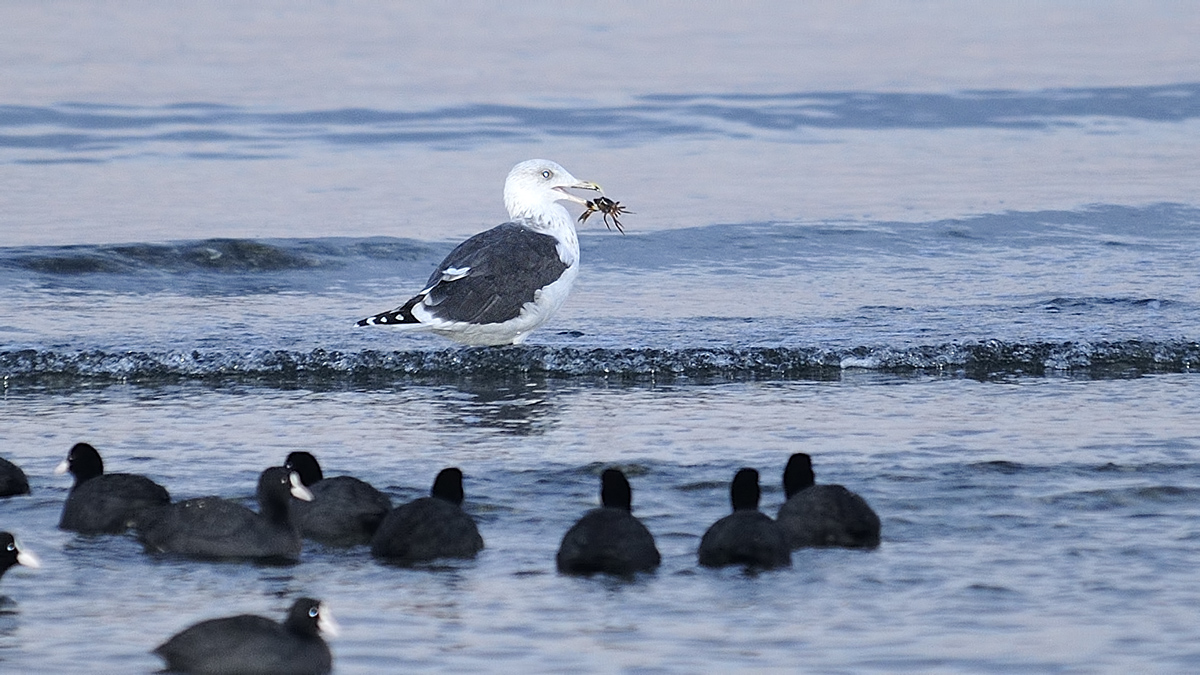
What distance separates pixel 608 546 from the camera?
7.86 meters

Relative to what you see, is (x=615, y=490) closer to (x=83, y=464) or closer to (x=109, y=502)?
(x=109, y=502)

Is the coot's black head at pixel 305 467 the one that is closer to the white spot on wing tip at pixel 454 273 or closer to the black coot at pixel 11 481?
the black coot at pixel 11 481

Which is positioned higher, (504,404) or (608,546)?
(504,404)

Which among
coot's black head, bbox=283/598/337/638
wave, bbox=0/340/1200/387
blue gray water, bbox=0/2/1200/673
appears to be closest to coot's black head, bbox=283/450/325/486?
blue gray water, bbox=0/2/1200/673

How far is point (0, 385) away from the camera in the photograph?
12.7 metres

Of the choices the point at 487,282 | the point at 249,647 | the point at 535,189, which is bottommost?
the point at 249,647

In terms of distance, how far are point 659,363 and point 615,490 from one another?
449 cm

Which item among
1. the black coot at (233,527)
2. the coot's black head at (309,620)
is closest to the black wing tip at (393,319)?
the black coot at (233,527)

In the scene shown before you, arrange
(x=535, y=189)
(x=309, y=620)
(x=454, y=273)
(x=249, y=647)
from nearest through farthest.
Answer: (x=249, y=647) < (x=309, y=620) < (x=454, y=273) < (x=535, y=189)

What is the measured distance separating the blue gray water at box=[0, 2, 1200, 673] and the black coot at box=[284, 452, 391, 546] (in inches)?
4.3

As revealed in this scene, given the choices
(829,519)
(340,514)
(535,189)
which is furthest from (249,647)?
(535,189)

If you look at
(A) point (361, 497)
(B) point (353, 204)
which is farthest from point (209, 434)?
(B) point (353, 204)

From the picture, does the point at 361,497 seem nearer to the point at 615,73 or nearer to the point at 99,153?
the point at 99,153

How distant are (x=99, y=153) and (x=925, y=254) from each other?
40.2 ft
